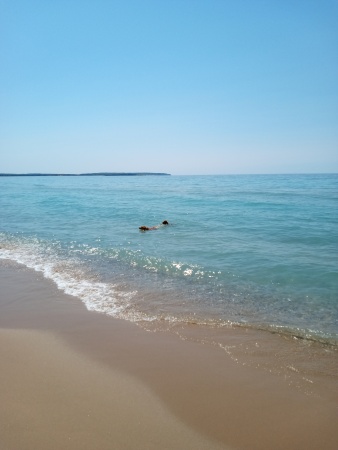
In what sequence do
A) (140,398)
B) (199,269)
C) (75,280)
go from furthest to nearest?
(199,269) → (75,280) → (140,398)

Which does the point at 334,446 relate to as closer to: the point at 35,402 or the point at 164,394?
the point at 164,394

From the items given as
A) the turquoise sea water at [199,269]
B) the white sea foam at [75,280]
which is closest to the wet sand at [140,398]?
the white sea foam at [75,280]

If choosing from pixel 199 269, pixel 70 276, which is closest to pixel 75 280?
pixel 70 276

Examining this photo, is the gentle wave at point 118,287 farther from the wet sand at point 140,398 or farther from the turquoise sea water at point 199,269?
the wet sand at point 140,398

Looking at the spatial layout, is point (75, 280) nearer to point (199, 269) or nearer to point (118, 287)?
point (118, 287)

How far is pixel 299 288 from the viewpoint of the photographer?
8.02 metres

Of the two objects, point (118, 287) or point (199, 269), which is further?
point (199, 269)

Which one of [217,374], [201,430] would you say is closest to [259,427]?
[201,430]

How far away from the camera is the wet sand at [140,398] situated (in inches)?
126

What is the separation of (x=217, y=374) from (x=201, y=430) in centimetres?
107

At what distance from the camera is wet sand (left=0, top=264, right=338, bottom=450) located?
3.20 m

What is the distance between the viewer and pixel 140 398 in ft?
12.5

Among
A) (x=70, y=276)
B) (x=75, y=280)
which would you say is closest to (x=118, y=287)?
(x=75, y=280)

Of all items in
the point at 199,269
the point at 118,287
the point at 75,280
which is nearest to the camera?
the point at 118,287
